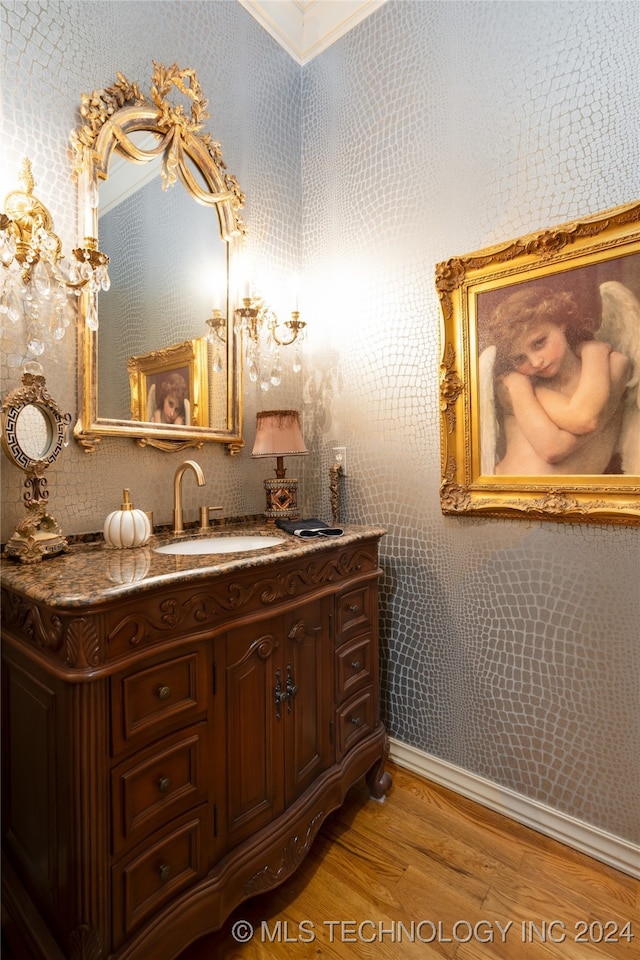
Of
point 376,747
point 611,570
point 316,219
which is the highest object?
point 316,219

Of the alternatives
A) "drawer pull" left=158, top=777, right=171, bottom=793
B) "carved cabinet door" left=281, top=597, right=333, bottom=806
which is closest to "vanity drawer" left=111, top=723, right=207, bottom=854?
"drawer pull" left=158, top=777, right=171, bottom=793

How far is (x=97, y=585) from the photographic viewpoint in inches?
37.5

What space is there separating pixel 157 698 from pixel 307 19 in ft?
9.78

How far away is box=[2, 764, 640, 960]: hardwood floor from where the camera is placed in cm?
120

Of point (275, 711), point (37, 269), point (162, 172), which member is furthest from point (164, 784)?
point (162, 172)

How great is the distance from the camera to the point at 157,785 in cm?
104

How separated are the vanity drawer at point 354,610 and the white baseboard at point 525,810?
26.8 inches

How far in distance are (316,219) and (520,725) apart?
236cm

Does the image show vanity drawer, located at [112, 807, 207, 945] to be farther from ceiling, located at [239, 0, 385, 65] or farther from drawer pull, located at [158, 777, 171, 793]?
ceiling, located at [239, 0, 385, 65]

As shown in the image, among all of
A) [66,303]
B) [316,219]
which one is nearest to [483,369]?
[316,219]

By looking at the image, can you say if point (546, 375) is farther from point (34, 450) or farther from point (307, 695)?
point (34, 450)

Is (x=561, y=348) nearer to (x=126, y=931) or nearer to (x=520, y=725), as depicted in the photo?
(x=520, y=725)

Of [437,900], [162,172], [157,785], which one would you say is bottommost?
[437,900]

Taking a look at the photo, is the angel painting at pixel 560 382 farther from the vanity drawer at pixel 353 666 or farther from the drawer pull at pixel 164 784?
the drawer pull at pixel 164 784
